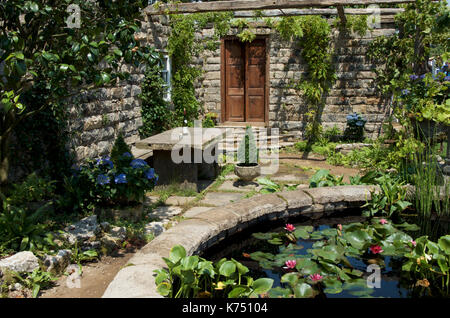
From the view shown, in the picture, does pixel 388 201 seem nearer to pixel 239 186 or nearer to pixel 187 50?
pixel 239 186

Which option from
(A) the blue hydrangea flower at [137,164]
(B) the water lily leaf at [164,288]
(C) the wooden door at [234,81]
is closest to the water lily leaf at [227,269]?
(B) the water lily leaf at [164,288]

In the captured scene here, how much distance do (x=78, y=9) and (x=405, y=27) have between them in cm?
727

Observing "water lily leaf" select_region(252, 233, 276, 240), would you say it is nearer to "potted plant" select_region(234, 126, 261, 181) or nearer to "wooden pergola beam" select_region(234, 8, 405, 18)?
"potted plant" select_region(234, 126, 261, 181)

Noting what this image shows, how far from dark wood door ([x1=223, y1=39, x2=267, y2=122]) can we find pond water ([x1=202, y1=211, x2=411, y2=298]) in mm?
6742

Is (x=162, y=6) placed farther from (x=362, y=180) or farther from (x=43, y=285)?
(x=43, y=285)

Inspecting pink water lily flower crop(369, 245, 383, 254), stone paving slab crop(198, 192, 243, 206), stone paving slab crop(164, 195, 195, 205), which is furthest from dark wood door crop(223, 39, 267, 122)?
pink water lily flower crop(369, 245, 383, 254)

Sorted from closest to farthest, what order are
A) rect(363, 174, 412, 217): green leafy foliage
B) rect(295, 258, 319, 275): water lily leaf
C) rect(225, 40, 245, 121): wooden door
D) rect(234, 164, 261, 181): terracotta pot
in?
rect(295, 258, 319, 275): water lily leaf < rect(363, 174, 412, 217): green leafy foliage < rect(234, 164, 261, 181): terracotta pot < rect(225, 40, 245, 121): wooden door

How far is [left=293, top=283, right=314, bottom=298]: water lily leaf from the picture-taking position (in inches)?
111

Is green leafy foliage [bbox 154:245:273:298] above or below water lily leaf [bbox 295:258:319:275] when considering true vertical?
above

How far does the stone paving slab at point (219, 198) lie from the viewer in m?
5.88

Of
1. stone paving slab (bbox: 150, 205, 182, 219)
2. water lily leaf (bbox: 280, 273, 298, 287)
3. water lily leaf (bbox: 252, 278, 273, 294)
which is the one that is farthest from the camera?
stone paving slab (bbox: 150, 205, 182, 219)

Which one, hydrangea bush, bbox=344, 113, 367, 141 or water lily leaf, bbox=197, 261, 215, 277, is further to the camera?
hydrangea bush, bbox=344, 113, 367, 141

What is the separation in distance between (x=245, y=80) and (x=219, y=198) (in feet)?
17.9

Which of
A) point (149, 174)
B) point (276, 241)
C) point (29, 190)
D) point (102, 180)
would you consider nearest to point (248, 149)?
point (149, 174)
